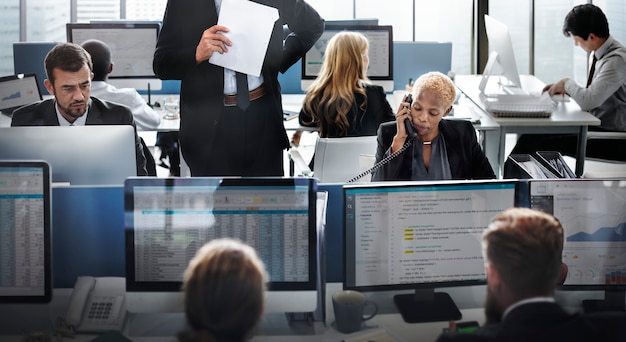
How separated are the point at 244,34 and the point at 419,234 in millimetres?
1302

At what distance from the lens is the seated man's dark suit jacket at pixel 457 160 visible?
3.14 metres

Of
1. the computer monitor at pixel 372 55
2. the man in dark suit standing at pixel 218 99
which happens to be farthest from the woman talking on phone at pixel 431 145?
the computer monitor at pixel 372 55

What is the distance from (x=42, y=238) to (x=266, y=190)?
62cm

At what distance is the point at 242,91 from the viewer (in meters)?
3.20

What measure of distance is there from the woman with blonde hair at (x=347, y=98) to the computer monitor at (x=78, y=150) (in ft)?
6.81

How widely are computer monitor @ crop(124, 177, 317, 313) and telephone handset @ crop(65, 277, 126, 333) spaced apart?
7cm

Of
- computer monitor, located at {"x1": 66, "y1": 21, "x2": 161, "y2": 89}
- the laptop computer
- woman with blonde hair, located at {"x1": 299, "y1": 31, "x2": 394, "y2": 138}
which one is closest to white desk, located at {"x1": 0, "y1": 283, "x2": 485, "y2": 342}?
woman with blonde hair, located at {"x1": 299, "y1": 31, "x2": 394, "y2": 138}

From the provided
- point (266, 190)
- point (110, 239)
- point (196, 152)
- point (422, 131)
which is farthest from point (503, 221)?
point (196, 152)

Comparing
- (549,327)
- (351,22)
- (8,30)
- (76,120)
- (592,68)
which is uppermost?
(8,30)

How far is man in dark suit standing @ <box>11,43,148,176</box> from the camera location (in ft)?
11.0

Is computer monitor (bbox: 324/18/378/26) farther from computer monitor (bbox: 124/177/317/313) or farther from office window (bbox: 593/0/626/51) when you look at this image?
computer monitor (bbox: 124/177/317/313)

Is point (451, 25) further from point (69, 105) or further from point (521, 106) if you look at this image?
point (69, 105)

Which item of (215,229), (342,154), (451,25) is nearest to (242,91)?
(342,154)

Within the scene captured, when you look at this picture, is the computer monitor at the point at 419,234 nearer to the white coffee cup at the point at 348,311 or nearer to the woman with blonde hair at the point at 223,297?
the white coffee cup at the point at 348,311
